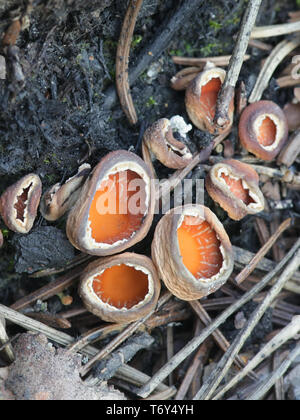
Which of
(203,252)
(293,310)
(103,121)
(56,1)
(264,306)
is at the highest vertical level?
(56,1)

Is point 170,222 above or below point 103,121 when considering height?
below

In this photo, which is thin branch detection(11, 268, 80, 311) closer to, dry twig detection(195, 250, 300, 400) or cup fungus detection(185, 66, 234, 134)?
dry twig detection(195, 250, 300, 400)

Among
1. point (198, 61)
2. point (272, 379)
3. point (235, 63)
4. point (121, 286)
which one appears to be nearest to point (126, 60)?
point (198, 61)

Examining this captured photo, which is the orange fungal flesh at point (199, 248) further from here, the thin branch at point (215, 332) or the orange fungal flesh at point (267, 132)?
the orange fungal flesh at point (267, 132)

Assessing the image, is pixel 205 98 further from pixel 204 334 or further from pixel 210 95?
pixel 204 334
